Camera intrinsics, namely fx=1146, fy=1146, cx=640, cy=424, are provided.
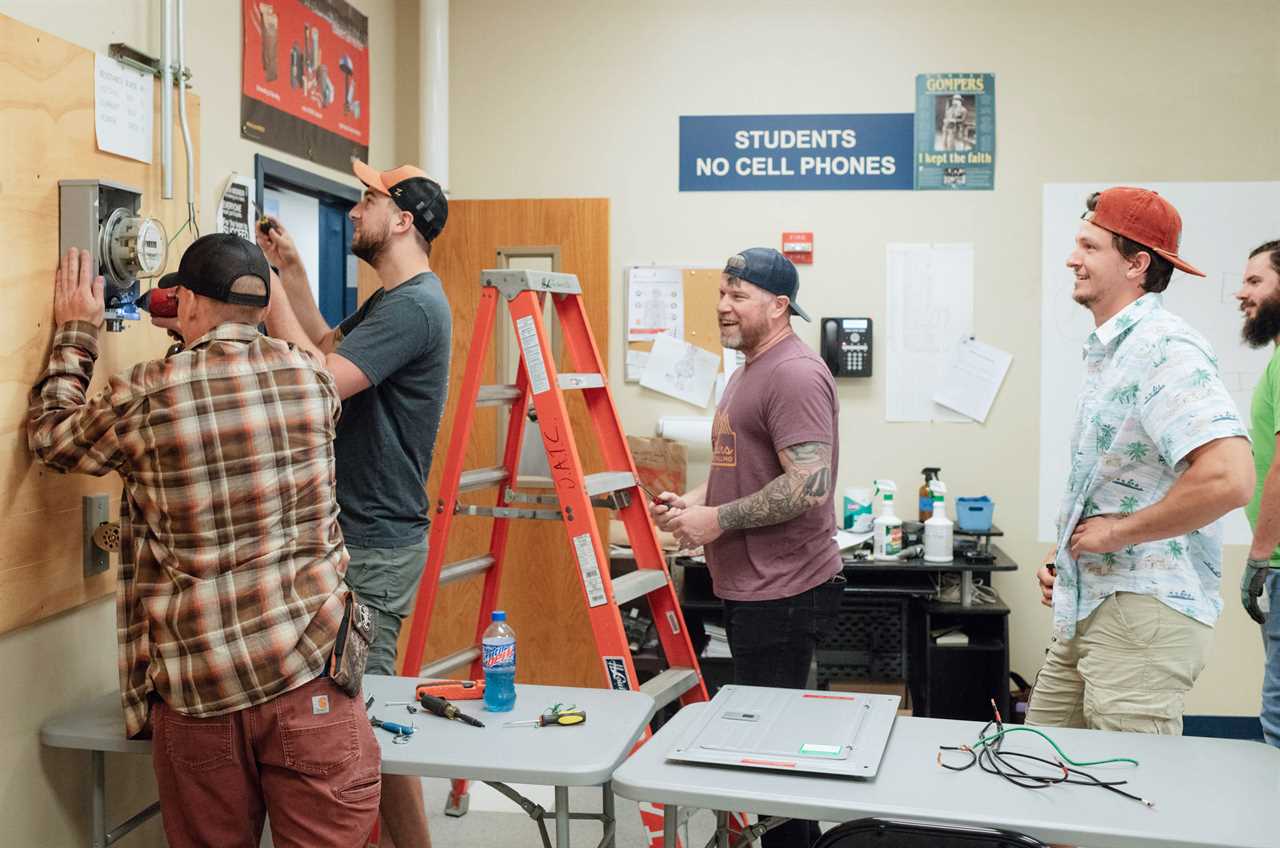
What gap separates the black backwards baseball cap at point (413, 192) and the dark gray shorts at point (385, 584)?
76cm

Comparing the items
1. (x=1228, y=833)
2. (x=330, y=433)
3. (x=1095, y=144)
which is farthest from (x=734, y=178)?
(x=1228, y=833)

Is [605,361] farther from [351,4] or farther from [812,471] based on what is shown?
[812,471]

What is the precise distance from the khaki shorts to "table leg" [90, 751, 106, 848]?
→ 189cm

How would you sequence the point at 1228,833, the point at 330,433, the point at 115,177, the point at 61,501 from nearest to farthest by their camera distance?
the point at 1228,833, the point at 330,433, the point at 61,501, the point at 115,177

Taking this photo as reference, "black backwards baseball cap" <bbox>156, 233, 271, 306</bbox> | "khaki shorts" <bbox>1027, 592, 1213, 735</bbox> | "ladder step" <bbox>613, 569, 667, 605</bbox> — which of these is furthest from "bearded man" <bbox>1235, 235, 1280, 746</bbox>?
"black backwards baseball cap" <bbox>156, 233, 271, 306</bbox>

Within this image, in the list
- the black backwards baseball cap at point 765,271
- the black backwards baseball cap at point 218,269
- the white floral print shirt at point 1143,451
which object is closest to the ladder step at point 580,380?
the black backwards baseball cap at point 765,271

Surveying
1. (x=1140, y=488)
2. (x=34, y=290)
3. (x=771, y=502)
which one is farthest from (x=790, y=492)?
(x=34, y=290)

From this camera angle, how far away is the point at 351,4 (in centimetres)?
402

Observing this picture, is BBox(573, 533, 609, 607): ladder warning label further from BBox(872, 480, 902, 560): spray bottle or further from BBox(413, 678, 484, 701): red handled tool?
BBox(872, 480, 902, 560): spray bottle

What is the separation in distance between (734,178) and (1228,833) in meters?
3.27

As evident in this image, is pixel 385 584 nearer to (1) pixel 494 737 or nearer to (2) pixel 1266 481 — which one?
(1) pixel 494 737

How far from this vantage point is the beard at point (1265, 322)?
3148 mm

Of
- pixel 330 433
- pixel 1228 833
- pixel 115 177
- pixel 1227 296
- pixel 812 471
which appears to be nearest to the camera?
pixel 1228 833

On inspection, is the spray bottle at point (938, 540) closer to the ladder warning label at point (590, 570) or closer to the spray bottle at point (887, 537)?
the spray bottle at point (887, 537)
